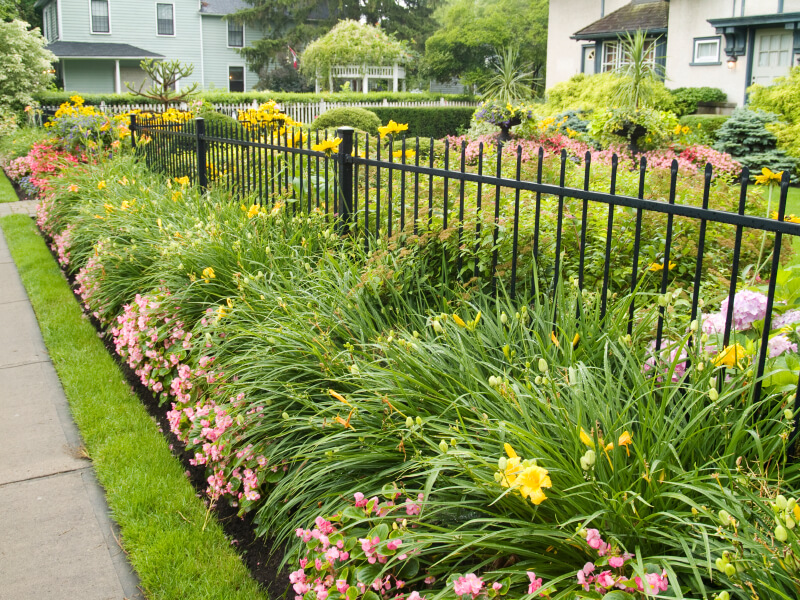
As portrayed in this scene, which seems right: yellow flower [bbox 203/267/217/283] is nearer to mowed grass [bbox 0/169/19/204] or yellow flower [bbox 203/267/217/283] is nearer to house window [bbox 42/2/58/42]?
mowed grass [bbox 0/169/19/204]

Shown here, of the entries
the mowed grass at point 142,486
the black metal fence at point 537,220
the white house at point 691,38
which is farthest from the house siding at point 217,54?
the mowed grass at point 142,486

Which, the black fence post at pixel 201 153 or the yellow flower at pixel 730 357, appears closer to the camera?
the yellow flower at pixel 730 357

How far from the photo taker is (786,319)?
287 centimetres

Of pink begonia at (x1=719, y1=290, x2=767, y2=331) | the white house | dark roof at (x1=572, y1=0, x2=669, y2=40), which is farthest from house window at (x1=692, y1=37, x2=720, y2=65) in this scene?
pink begonia at (x1=719, y1=290, x2=767, y2=331)

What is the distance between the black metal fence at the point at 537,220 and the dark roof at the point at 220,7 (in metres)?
36.0

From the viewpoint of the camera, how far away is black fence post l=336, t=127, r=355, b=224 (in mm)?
4762

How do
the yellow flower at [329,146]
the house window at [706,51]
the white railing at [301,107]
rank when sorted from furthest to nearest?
the white railing at [301,107] < the house window at [706,51] < the yellow flower at [329,146]

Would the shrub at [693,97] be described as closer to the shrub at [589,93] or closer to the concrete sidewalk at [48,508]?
the shrub at [589,93]

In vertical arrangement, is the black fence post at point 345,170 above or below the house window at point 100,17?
below

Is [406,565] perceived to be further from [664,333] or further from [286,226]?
[286,226]

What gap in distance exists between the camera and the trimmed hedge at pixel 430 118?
26297 millimetres

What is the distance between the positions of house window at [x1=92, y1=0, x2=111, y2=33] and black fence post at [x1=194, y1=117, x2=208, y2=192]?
33.8 meters

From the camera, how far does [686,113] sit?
66.0ft

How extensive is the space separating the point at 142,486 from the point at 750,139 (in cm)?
1501
